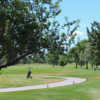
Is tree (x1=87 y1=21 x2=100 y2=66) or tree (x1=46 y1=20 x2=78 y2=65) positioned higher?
tree (x1=87 y1=21 x2=100 y2=66)

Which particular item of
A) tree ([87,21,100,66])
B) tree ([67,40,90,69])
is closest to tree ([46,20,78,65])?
tree ([87,21,100,66])

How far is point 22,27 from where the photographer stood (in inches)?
201

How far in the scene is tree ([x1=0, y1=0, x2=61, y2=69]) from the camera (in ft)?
16.4

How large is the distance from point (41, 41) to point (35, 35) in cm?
20

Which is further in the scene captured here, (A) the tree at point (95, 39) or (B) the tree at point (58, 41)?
(A) the tree at point (95, 39)

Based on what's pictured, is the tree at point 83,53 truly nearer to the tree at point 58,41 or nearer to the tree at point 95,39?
the tree at point 95,39

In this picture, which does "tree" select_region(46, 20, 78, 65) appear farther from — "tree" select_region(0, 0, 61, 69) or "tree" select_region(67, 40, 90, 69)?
"tree" select_region(67, 40, 90, 69)

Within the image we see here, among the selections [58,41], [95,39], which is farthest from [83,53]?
[58,41]

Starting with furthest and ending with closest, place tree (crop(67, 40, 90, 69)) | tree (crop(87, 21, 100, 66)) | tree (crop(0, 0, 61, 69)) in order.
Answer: tree (crop(67, 40, 90, 69))
tree (crop(87, 21, 100, 66))
tree (crop(0, 0, 61, 69))

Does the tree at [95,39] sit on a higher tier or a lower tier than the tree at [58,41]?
higher

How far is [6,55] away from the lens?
5164 mm

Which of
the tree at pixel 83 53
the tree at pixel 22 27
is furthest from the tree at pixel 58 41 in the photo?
the tree at pixel 83 53

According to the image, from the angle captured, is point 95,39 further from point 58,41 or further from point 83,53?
point 58,41

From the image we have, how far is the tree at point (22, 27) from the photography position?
4.99 m
